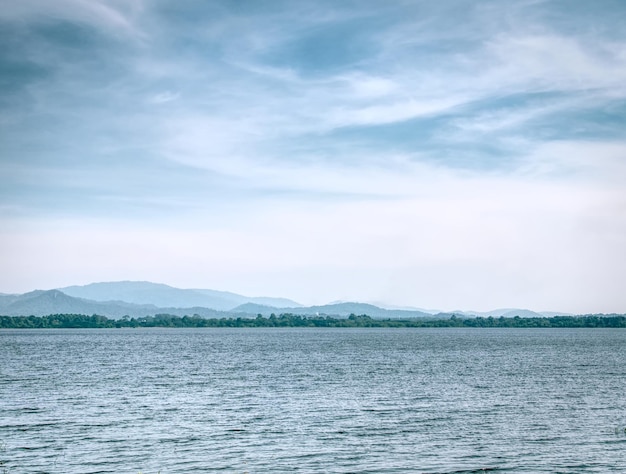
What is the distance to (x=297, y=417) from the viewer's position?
64812mm

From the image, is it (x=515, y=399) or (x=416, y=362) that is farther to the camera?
(x=416, y=362)

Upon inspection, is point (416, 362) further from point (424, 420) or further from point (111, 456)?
point (111, 456)

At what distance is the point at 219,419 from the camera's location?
63.6m

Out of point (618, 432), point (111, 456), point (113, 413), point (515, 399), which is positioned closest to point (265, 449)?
point (111, 456)

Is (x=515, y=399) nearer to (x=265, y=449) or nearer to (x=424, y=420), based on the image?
(x=424, y=420)

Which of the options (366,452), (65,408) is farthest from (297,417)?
(65,408)

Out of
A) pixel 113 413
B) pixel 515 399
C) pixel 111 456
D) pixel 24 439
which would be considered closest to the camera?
pixel 111 456

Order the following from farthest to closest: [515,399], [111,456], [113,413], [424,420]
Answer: [515,399] → [113,413] → [424,420] → [111,456]

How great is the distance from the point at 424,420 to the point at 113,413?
30999mm

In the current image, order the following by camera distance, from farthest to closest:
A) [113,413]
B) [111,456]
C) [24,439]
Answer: [113,413], [24,439], [111,456]

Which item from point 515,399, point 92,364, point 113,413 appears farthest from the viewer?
point 92,364

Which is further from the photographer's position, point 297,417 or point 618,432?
point 297,417

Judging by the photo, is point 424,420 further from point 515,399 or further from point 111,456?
point 111,456

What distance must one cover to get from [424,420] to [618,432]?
16.7 metres
